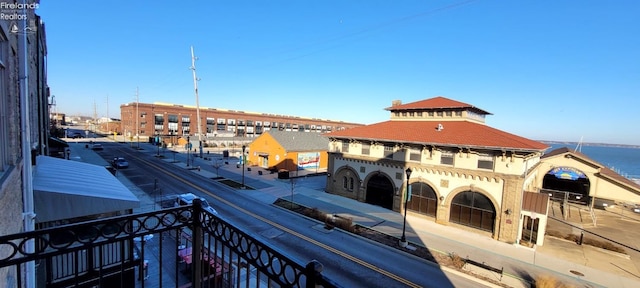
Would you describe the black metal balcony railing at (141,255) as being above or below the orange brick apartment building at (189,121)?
below

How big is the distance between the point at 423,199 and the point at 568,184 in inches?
882

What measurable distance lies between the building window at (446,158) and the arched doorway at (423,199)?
2323 millimetres

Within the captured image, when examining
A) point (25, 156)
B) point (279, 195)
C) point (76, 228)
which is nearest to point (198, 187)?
point (279, 195)

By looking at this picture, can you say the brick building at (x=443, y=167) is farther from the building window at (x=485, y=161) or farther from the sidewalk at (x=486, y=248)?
the sidewalk at (x=486, y=248)

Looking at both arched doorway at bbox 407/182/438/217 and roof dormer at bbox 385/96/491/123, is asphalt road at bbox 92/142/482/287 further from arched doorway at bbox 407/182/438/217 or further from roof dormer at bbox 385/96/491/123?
roof dormer at bbox 385/96/491/123

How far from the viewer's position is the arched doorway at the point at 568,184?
93.0 ft

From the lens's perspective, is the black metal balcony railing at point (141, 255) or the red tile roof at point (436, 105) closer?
the black metal balcony railing at point (141, 255)

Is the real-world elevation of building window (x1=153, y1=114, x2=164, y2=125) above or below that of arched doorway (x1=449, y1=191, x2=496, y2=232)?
above

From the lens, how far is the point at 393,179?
77.5 ft

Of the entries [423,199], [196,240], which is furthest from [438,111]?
[196,240]

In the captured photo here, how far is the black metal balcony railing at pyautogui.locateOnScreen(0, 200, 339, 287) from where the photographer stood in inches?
120

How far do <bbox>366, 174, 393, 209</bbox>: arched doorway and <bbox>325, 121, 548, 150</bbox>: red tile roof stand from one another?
149 inches
